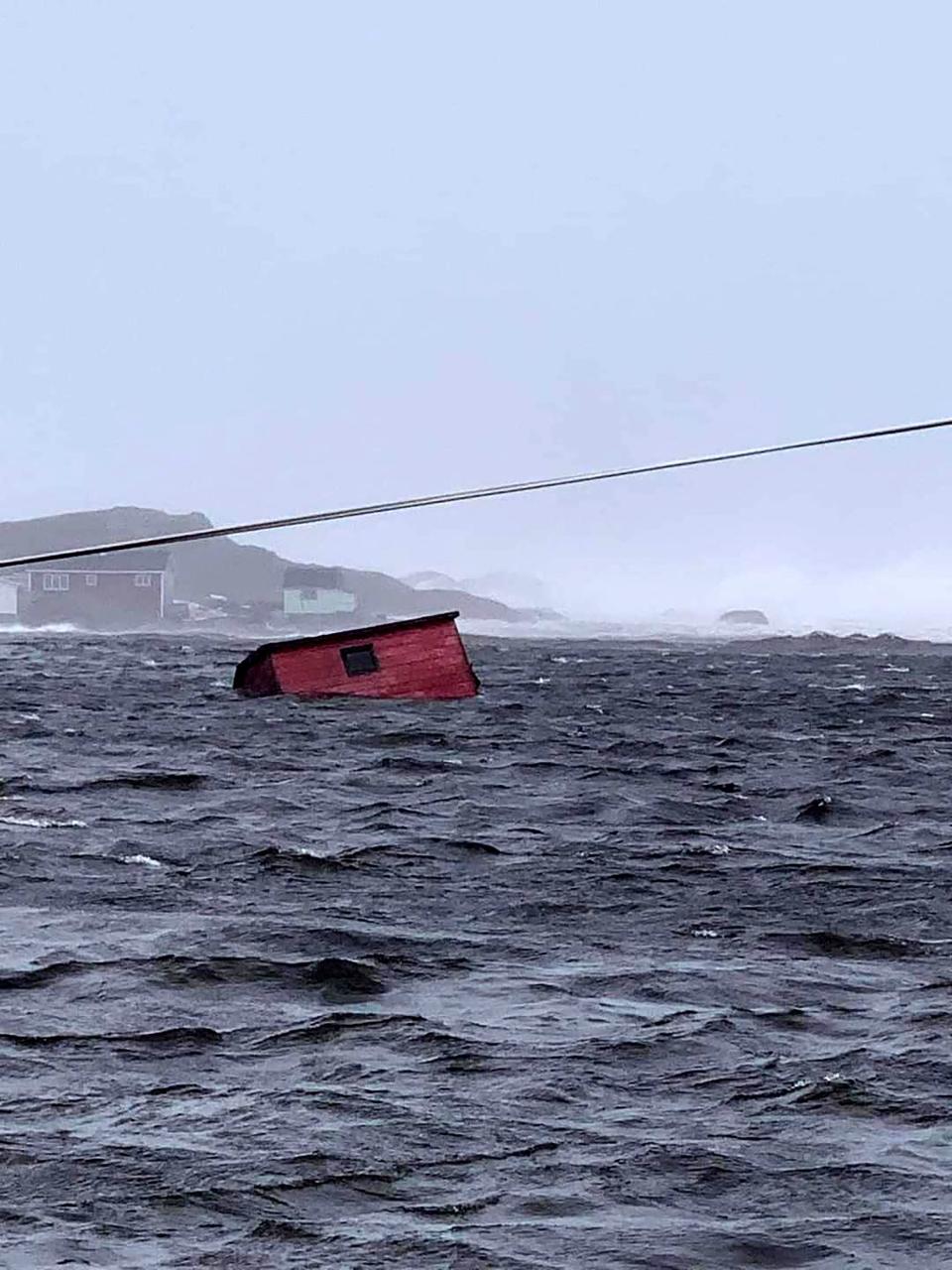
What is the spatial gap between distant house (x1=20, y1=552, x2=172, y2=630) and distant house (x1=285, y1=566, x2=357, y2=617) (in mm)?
13076

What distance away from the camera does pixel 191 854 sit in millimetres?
15781

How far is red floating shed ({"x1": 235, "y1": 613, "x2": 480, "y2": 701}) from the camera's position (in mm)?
36219

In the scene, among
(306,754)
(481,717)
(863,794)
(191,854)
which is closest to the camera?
(191,854)

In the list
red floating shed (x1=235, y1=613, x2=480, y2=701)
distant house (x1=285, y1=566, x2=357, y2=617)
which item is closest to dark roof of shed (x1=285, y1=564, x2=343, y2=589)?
distant house (x1=285, y1=566, x2=357, y2=617)

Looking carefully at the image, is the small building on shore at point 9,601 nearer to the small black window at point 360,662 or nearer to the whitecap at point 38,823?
the small black window at point 360,662

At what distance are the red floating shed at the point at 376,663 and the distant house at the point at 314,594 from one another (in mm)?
128162

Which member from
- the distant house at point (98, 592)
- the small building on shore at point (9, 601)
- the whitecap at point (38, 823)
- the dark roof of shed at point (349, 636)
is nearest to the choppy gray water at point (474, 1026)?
the whitecap at point (38, 823)

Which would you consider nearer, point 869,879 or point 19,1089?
point 19,1089

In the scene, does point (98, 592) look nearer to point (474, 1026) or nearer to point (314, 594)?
point (314, 594)

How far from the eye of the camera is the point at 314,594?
166750 millimetres

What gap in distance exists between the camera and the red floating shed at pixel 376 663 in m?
36.2

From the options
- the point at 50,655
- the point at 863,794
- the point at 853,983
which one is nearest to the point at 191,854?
the point at 853,983

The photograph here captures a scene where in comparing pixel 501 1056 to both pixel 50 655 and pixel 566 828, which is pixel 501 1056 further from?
pixel 50 655

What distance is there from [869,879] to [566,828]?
4.02m
